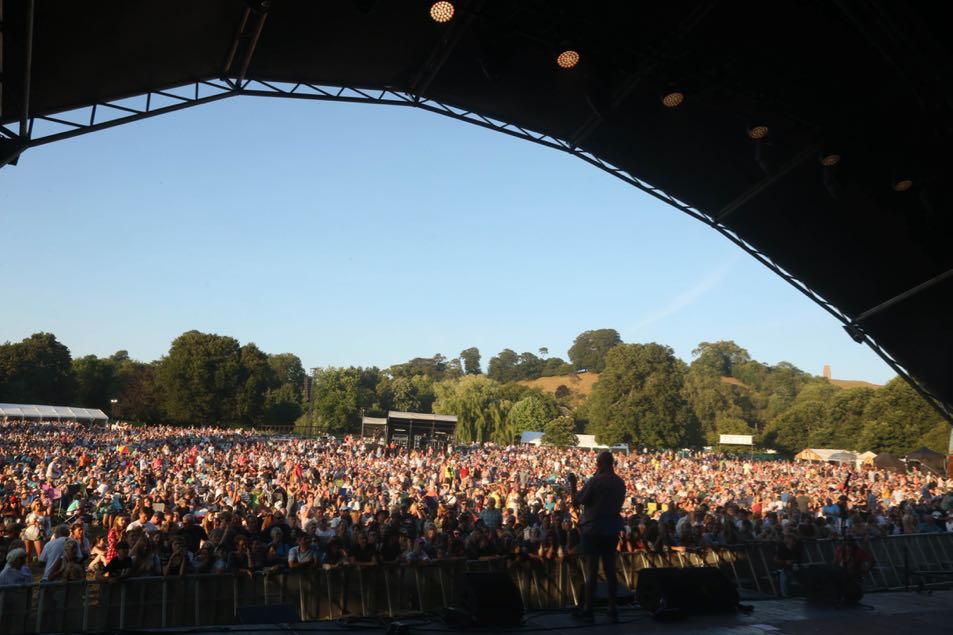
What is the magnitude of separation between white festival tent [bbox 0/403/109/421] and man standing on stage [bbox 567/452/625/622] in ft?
193

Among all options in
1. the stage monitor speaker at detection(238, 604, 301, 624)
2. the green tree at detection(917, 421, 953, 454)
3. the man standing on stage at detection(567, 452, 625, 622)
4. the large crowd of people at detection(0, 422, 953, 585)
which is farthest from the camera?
the green tree at detection(917, 421, 953, 454)

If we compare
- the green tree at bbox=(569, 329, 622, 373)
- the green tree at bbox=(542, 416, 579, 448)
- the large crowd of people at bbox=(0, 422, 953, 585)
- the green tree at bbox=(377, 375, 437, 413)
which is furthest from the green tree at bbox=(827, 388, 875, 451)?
the green tree at bbox=(569, 329, 622, 373)

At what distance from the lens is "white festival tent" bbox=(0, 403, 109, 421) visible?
5557 cm

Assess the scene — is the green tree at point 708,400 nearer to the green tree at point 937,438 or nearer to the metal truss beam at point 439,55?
the green tree at point 937,438

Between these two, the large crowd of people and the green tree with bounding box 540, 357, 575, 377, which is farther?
the green tree with bounding box 540, 357, 575, 377

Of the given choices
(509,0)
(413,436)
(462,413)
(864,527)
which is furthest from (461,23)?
(462,413)

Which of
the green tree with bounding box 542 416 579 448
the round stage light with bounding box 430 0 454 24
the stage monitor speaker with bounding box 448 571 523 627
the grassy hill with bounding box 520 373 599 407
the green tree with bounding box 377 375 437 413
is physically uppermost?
the grassy hill with bounding box 520 373 599 407

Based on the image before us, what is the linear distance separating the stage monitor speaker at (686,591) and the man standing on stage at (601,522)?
427 millimetres

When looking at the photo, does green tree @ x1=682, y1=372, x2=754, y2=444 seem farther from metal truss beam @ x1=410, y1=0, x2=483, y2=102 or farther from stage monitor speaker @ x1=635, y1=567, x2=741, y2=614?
stage monitor speaker @ x1=635, y1=567, x2=741, y2=614

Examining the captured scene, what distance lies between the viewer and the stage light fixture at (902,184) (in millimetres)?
7836

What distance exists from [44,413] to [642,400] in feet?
→ 172

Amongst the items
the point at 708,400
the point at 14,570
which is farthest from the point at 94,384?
the point at 14,570

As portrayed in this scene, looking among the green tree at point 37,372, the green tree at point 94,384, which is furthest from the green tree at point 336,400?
the green tree at point 37,372

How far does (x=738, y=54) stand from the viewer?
7477 mm
